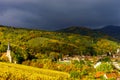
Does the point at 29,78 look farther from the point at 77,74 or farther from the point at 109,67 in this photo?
the point at 109,67

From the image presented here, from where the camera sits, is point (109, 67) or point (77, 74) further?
point (109, 67)

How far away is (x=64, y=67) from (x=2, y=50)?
59718 millimetres

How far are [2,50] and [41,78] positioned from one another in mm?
116920

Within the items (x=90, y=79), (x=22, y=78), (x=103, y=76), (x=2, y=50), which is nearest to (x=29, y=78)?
(x=22, y=78)

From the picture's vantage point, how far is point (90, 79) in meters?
98.2

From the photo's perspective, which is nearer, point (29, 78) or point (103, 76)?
point (29, 78)

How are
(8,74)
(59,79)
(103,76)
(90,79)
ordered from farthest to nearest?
1. (103,76)
2. (90,79)
3. (59,79)
4. (8,74)

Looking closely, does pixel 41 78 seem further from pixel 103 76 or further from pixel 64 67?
pixel 64 67

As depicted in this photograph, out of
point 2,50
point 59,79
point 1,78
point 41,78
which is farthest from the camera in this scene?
point 2,50

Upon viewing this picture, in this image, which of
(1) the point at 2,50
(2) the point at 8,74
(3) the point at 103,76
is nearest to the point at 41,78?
(2) the point at 8,74

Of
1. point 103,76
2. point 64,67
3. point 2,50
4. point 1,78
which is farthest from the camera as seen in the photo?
point 2,50

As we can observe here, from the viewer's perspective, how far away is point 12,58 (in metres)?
151

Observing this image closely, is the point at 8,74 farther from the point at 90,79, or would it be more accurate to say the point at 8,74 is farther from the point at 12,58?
the point at 12,58

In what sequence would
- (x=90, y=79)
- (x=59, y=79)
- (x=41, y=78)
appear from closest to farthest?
(x=41, y=78) → (x=59, y=79) → (x=90, y=79)
